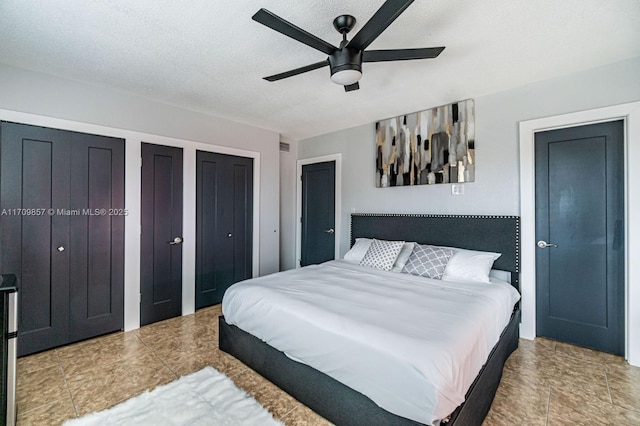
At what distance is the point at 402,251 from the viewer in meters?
3.38

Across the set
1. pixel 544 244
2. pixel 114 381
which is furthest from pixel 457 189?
pixel 114 381

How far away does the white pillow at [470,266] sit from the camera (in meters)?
2.69

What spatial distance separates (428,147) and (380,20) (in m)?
2.30

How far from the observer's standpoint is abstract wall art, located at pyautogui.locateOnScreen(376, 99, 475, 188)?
326 centimetres

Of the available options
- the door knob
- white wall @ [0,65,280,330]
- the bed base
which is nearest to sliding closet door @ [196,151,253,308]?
white wall @ [0,65,280,330]

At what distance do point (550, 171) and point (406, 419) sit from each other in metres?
2.74

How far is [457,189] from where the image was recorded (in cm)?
335

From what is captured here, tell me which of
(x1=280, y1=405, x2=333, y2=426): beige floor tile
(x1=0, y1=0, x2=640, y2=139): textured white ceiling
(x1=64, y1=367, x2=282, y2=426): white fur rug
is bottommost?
(x1=280, y1=405, x2=333, y2=426): beige floor tile

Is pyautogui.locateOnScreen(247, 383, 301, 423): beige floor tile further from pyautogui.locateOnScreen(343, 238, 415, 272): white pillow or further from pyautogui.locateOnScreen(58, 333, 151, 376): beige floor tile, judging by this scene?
pyautogui.locateOnScreen(343, 238, 415, 272): white pillow

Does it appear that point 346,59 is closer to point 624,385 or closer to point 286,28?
point 286,28

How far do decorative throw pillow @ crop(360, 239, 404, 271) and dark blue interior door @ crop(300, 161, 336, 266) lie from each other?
50.8 inches

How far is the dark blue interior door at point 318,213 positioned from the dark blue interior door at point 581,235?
263 centimetres

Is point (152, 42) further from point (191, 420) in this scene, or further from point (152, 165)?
point (191, 420)

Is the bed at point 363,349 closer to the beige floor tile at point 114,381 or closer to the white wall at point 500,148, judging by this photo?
the white wall at point 500,148
